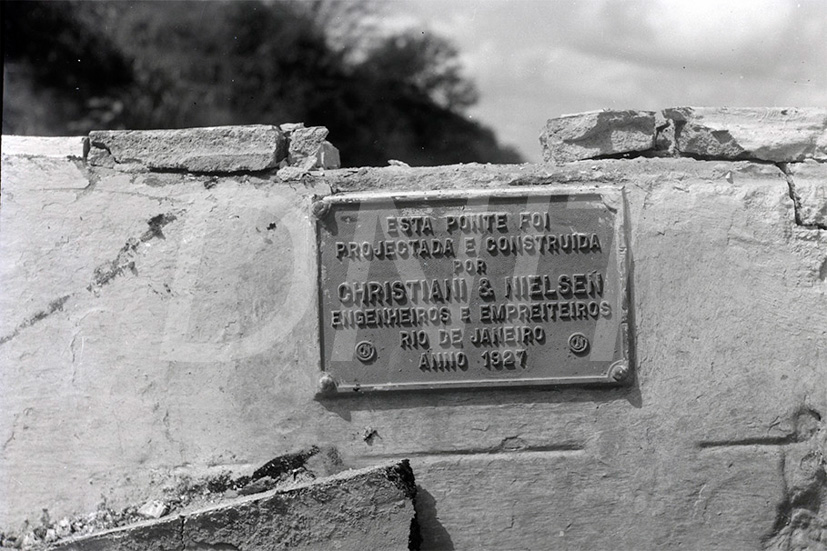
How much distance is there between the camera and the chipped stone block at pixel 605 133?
3.42 metres

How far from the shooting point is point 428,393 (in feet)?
11.0

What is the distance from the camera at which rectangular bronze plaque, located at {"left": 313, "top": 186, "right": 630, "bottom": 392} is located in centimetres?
332

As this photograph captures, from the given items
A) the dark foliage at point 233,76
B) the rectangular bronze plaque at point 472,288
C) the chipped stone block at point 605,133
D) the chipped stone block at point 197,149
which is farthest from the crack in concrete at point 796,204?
the dark foliage at point 233,76

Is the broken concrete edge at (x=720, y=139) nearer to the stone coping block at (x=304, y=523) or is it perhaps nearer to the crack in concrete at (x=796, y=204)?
the crack in concrete at (x=796, y=204)

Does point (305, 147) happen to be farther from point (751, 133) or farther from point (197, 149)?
point (751, 133)

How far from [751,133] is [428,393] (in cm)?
162

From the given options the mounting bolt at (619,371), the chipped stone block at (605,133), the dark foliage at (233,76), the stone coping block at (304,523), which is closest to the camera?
the stone coping block at (304,523)

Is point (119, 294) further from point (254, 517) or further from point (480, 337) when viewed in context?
point (480, 337)

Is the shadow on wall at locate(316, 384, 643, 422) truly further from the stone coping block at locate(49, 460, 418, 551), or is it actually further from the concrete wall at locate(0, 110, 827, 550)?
the stone coping block at locate(49, 460, 418, 551)

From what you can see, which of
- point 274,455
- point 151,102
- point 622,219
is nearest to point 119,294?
point 274,455

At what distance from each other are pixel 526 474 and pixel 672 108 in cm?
154

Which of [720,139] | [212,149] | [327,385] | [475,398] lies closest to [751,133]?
[720,139]

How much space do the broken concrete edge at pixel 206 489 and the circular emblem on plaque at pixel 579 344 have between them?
3.28ft

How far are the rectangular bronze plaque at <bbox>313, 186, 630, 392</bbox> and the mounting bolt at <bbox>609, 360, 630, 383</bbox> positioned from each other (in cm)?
1
